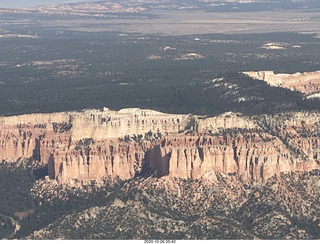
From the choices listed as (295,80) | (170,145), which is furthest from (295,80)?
(170,145)

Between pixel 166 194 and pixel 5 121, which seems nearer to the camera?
pixel 166 194

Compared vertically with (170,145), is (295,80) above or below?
below

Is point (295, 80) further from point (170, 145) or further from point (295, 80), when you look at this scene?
point (170, 145)

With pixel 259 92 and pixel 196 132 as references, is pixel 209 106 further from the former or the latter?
pixel 196 132

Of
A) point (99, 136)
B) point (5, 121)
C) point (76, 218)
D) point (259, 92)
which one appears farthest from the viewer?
point (259, 92)

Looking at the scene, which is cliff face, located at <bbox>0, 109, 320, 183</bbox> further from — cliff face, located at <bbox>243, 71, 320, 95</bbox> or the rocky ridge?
cliff face, located at <bbox>243, 71, 320, 95</bbox>

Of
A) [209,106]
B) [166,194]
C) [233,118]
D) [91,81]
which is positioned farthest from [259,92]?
[91,81]
